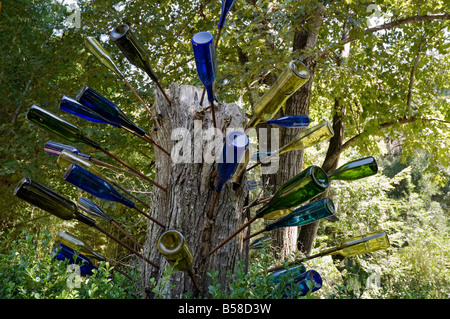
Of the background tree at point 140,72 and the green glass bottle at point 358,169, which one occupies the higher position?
the background tree at point 140,72

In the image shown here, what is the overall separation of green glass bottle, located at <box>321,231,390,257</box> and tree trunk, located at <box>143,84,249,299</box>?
0.25 meters

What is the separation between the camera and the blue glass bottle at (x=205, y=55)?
0.69 m

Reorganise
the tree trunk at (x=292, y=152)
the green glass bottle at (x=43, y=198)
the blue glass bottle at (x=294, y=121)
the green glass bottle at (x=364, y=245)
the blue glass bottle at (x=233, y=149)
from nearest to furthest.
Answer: the blue glass bottle at (x=233, y=149)
the green glass bottle at (x=43, y=198)
the green glass bottle at (x=364, y=245)
the blue glass bottle at (x=294, y=121)
the tree trunk at (x=292, y=152)

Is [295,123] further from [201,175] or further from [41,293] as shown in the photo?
[41,293]

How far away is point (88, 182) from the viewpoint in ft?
2.61

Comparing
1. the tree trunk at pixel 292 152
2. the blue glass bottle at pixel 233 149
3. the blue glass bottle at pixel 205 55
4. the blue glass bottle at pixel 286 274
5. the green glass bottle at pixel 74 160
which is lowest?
the blue glass bottle at pixel 286 274

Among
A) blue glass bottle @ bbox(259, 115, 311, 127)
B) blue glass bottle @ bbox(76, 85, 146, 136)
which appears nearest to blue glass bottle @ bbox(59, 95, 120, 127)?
blue glass bottle @ bbox(76, 85, 146, 136)

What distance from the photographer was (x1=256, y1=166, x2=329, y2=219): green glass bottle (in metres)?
0.66

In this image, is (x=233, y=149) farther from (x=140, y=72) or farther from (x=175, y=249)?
(x=140, y=72)

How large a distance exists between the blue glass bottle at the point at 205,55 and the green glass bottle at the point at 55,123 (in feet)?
1.02

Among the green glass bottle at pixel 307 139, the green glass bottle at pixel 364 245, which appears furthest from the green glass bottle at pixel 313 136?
the green glass bottle at pixel 364 245

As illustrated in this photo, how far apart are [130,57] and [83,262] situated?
50cm

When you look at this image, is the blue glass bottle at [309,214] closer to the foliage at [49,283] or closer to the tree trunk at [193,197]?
the tree trunk at [193,197]
